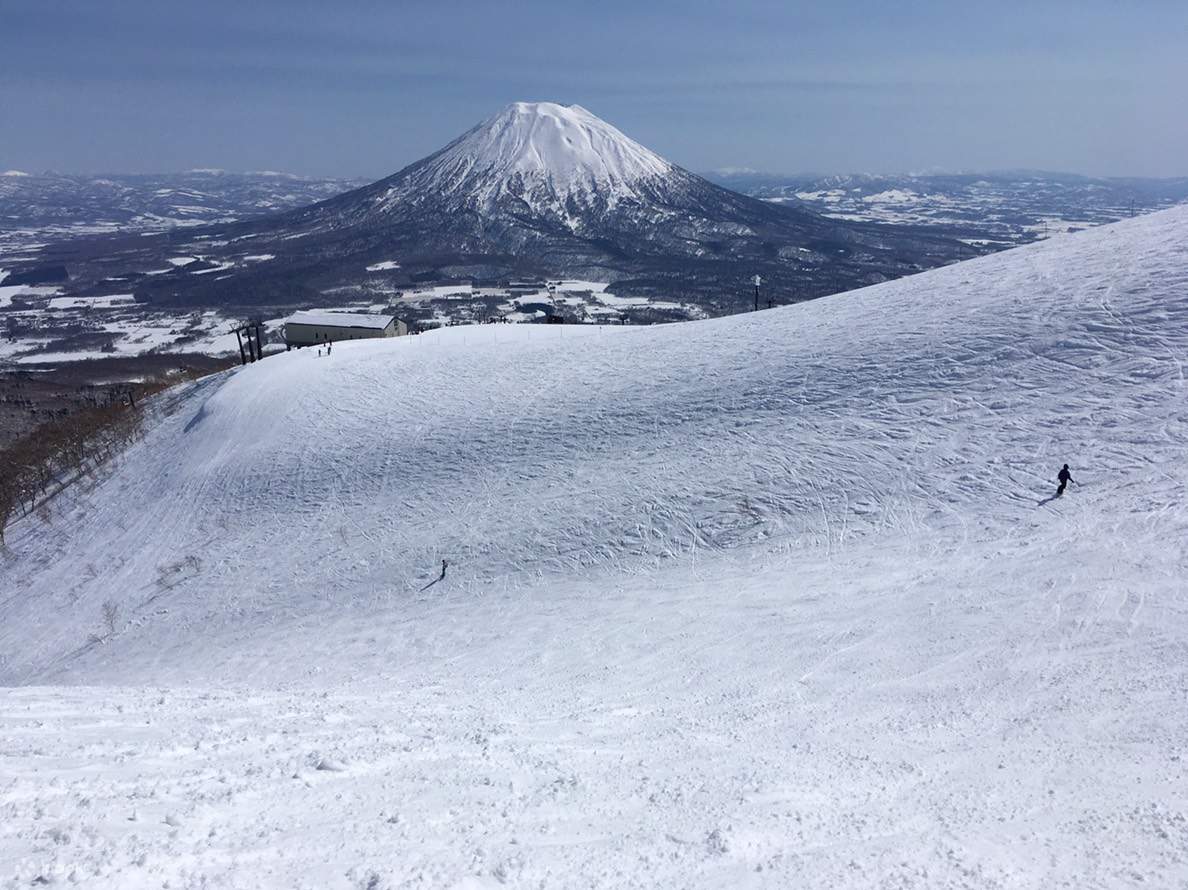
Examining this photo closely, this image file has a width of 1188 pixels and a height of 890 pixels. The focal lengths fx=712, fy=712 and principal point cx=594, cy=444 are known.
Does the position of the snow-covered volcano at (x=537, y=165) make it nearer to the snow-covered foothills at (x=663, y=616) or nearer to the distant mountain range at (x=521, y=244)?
the distant mountain range at (x=521, y=244)

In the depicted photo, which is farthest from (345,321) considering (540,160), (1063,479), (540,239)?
(540,160)

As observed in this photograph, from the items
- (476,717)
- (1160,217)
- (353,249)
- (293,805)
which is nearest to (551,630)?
(476,717)

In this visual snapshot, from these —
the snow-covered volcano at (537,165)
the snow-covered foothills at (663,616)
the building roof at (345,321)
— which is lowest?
the snow-covered foothills at (663,616)

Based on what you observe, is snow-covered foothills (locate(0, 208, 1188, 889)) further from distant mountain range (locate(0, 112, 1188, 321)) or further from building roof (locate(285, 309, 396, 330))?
distant mountain range (locate(0, 112, 1188, 321))

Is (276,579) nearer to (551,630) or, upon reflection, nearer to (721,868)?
(551,630)

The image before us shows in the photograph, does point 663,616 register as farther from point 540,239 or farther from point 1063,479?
point 540,239

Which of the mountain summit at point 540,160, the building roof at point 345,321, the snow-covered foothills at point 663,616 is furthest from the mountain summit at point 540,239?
the snow-covered foothills at point 663,616
